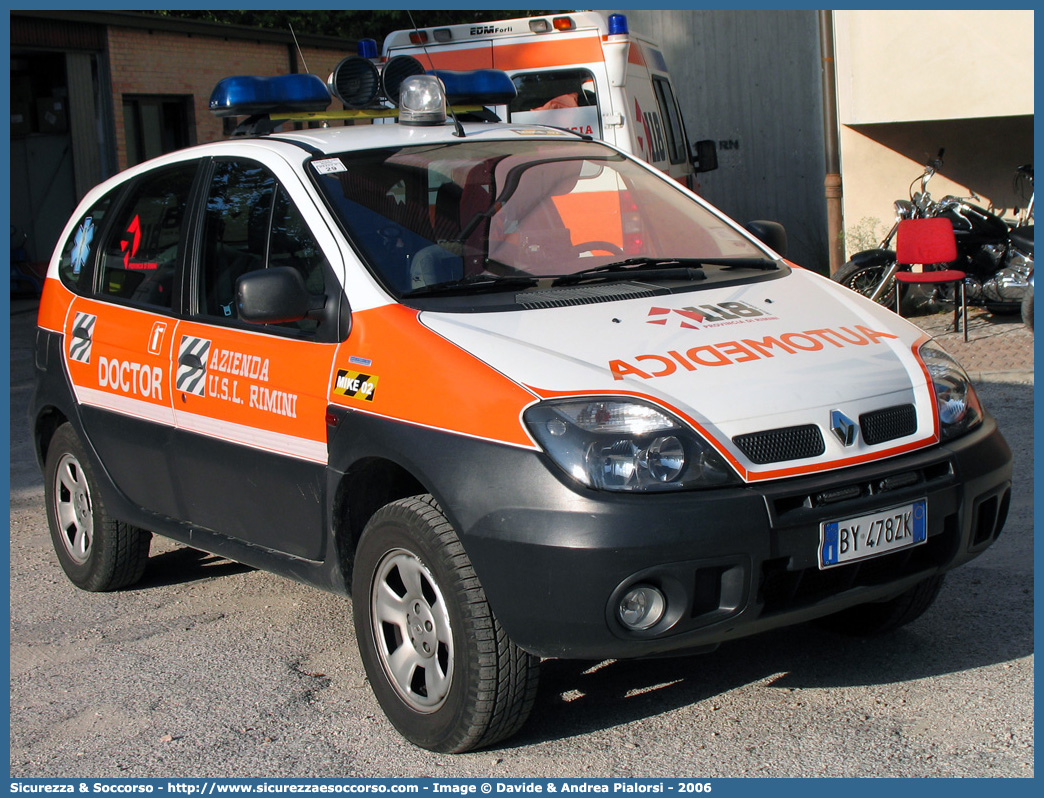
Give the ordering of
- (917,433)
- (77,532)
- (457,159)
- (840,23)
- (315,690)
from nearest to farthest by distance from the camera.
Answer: (917,433) → (315,690) → (457,159) → (77,532) → (840,23)

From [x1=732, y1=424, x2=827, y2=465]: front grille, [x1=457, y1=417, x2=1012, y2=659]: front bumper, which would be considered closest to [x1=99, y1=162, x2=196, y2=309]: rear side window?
[x1=457, y1=417, x2=1012, y2=659]: front bumper

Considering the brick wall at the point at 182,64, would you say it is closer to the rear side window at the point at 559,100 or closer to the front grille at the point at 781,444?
the rear side window at the point at 559,100

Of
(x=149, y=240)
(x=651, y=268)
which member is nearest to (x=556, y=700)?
(x=651, y=268)

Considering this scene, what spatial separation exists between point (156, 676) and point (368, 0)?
12902 millimetres

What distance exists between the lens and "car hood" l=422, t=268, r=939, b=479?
10.7 ft

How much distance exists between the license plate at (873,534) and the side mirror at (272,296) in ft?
5.60

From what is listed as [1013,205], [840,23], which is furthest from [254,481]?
[1013,205]

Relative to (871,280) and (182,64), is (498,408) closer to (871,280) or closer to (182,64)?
(871,280)

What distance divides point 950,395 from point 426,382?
1595 millimetres

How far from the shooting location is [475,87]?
591 centimetres

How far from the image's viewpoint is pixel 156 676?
430 centimetres

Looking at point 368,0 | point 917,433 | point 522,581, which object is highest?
point 368,0

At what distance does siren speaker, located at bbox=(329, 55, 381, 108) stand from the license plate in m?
2.91

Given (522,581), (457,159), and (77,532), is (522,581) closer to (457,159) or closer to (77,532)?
(457,159)
